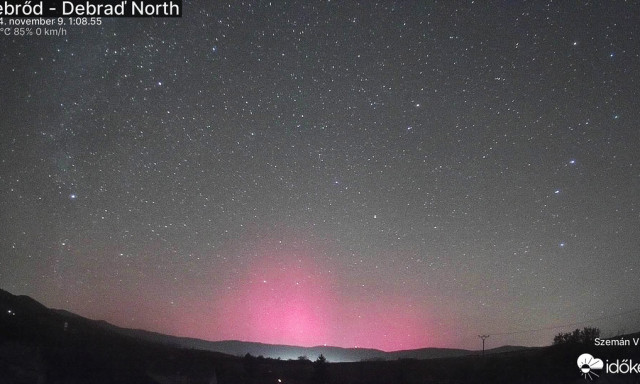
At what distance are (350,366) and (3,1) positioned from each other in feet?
131

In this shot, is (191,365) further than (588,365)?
Yes

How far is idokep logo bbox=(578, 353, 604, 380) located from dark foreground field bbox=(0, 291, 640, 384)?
345 mm

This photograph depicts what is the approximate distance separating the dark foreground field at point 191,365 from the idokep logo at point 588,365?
0.35 m

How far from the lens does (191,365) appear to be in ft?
103

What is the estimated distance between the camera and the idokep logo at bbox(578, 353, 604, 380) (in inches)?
913

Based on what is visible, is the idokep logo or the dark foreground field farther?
the idokep logo

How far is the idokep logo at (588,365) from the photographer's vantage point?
23.2 m

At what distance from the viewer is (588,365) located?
80.8ft

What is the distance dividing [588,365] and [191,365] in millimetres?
27885

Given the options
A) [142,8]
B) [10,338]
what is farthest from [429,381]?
[142,8]

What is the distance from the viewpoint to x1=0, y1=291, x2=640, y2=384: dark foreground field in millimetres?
21547

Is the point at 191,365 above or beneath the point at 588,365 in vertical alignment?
beneath

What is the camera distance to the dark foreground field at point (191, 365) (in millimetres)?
21547

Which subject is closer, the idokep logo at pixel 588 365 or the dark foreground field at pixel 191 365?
the dark foreground field at pixel 191 365
